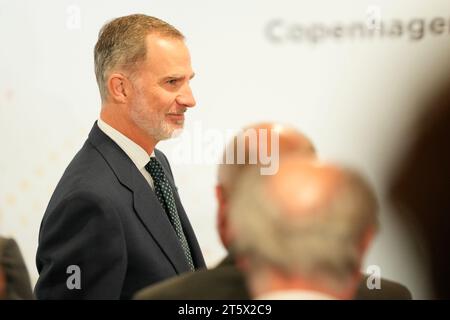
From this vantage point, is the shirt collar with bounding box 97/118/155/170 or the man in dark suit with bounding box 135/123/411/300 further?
the shirt collar with bounding box 97/118/155/170

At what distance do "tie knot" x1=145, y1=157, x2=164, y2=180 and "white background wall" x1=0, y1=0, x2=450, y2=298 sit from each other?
246 mm

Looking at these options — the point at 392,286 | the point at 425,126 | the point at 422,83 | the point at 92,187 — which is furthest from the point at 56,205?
the point at 422,83

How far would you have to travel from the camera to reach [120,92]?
2.02 m

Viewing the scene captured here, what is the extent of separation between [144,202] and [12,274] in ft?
1.26

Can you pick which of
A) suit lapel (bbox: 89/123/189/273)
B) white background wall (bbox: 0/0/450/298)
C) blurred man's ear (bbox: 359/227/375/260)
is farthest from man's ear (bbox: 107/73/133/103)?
blurred man's ear (bbox: 359/227/375/260)

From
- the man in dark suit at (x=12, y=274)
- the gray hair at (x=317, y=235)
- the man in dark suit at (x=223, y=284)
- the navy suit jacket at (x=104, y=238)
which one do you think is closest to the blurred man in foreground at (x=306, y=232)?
the gray hair at (x=317, y=235)

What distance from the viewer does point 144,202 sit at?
1945 millimetres

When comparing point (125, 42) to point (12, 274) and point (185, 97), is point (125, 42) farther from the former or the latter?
point (12, 274)

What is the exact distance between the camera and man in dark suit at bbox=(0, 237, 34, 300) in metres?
1.74

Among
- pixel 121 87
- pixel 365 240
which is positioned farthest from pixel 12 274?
pixel 365 240

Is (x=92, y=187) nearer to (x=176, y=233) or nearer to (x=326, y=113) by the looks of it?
(x=176, y=233)

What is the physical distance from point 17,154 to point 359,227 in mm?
1327

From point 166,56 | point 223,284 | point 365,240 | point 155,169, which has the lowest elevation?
point 223,284

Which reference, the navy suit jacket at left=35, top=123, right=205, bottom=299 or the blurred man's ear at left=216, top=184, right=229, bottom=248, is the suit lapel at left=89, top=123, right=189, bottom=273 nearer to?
the navy suit jacket at left=35, top=123, right=205, bottom=299
